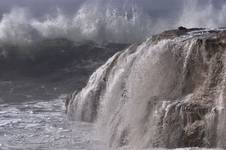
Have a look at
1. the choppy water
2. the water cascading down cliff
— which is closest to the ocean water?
the choppy water

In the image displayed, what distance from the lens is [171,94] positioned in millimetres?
8562

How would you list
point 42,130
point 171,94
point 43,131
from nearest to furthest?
point 171,94
point 43,131
point 42,130

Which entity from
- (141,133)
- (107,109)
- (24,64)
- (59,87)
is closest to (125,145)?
(141,133)

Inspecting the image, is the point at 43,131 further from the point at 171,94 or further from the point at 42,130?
the point at 171,94

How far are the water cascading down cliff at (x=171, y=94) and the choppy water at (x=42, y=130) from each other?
43 cm

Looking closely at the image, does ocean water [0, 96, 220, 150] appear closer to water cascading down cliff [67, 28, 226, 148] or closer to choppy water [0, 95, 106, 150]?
choppy water [0, 95, 106, 150]

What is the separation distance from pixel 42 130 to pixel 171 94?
310 centimetres

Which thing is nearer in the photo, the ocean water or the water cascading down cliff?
the water cascading down cliff

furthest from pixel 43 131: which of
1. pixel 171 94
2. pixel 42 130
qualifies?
pixel 171 94

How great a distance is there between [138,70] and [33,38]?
17.6 m

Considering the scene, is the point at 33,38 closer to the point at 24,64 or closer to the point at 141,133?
the point at 24,64

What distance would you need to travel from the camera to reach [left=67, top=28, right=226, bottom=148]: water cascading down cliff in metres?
7.66

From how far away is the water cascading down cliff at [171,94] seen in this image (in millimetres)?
7656

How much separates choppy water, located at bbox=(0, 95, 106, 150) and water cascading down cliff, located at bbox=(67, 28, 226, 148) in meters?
0.43
